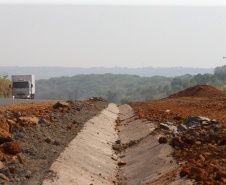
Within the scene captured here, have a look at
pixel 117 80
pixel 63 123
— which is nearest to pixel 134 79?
pixel 117 80

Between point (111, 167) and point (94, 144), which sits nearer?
point (111, 167)

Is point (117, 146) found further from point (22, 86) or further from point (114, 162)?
point (22, 86)

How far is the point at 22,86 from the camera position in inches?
1746

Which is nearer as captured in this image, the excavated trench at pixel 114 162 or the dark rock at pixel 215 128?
the excavated trench at pixel 114 162

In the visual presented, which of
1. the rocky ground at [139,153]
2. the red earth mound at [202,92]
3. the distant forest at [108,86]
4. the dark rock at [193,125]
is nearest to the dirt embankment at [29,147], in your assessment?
the rocky ground at [139,153]

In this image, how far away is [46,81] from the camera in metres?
180

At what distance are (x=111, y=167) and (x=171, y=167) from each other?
3066 millimetres

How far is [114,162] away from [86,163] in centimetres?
184

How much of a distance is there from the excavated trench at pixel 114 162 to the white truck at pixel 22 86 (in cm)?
2874

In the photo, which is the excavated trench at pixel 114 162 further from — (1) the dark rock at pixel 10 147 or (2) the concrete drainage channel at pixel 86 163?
(1) the dark rock at pixel 10 147

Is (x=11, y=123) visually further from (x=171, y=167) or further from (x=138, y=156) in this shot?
(x=171, y=167)

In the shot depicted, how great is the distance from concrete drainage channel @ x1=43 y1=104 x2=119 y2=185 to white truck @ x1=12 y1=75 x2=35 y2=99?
28.8 m

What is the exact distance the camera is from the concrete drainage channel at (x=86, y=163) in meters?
8.86

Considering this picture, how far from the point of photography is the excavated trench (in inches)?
353
